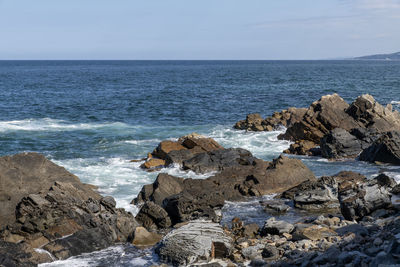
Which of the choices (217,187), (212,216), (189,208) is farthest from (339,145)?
(189,208)

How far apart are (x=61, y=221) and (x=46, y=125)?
28.3 m

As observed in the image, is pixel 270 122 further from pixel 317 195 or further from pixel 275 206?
pixel 275 206

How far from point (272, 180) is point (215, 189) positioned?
3.01 meters

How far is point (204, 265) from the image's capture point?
13.6m

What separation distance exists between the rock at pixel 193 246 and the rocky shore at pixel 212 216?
0.10ft

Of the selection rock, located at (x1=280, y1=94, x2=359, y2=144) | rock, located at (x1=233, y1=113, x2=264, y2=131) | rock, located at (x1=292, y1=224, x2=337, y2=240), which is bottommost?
rock, located at (x1=292, y1=224, x2=337, y2=240)

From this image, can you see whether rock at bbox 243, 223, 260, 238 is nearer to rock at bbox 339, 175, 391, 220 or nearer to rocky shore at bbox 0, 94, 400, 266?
rocky shore at bbox 0, 94, 400, 266

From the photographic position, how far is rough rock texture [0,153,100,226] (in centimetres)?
1789

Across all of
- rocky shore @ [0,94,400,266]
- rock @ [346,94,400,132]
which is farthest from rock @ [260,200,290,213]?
rock @ [346,94,400,132]

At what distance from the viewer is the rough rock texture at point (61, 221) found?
1546 centimetres

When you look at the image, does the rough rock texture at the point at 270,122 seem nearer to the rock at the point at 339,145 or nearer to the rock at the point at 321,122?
the rock at the point at 321,122

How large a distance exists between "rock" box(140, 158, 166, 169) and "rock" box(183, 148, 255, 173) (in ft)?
6.01

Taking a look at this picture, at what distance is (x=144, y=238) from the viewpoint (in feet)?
53.0

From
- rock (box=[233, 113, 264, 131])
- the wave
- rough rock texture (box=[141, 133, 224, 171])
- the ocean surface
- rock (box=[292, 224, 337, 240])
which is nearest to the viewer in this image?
rock (box=[292, 224, 337, 240])
